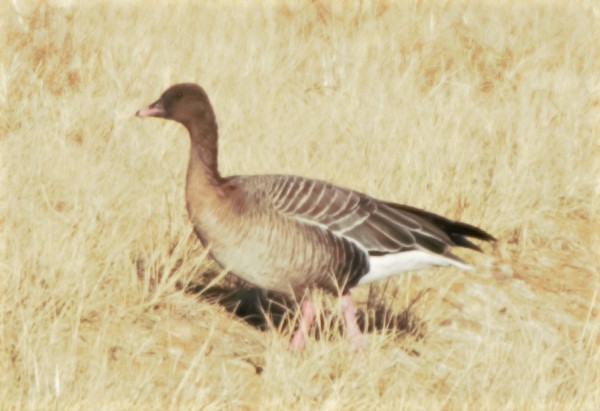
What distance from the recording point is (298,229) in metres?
5.42

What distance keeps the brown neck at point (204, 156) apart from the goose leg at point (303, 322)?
754 millimetres

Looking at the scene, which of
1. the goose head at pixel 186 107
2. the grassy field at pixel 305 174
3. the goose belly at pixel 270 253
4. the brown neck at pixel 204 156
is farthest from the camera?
the goose head at pixel 186 107

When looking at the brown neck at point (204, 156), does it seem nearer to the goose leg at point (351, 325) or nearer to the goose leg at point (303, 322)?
the goose leg at point (303, 322)

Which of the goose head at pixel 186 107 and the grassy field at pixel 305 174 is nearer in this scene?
the grassy field at pixel 305 174

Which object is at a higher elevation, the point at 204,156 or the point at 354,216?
the point at 204,156

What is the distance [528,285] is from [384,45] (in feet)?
10.6

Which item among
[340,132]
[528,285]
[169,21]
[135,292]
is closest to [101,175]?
[135,292]

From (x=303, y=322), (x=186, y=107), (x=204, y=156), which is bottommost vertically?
(x=303, y=322)

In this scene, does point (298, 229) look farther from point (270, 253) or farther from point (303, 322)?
point (303, 322)

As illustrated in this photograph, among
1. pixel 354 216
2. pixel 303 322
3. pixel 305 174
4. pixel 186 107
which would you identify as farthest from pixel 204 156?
pixel 305 174

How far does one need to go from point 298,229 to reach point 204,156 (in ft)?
1.96

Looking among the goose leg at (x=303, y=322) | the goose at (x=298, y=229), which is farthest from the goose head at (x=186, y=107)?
the goose leg at (x=303, y=322)

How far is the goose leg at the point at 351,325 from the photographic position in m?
5.32

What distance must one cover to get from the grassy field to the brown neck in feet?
1.23
